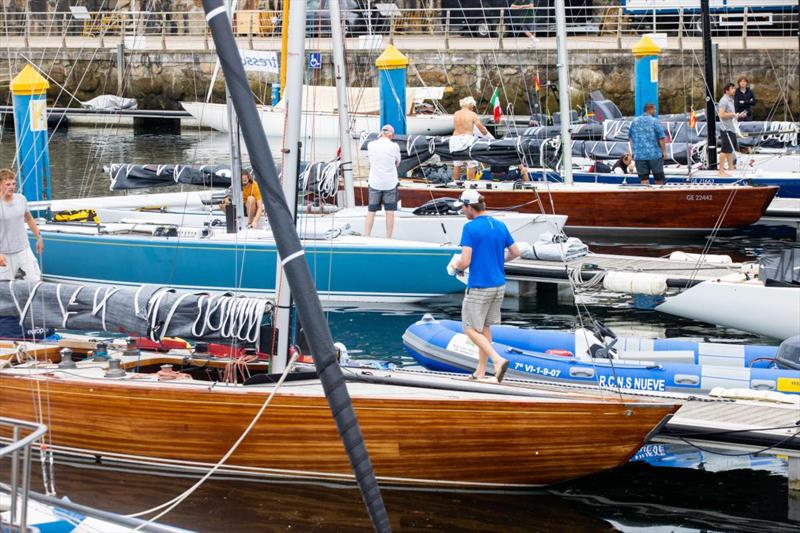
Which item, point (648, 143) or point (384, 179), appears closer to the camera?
point (384, 179)

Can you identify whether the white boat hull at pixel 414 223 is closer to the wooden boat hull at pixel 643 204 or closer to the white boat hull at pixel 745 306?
the wooden boat hull at pixel 643 204

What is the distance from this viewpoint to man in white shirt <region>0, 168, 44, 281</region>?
37.8ft

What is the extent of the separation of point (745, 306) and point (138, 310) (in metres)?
7.00

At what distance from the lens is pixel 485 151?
20.4m

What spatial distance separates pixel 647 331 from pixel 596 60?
2283 centimetres

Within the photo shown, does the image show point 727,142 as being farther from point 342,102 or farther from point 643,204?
point 342,102

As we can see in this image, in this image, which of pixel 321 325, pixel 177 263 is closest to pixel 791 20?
pixel 177 263

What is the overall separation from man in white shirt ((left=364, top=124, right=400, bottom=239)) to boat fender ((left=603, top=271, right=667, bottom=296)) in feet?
10.1

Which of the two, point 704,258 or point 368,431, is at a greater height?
→ point 704,258

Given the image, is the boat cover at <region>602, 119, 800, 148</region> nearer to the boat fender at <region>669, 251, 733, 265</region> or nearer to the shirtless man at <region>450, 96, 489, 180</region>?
the shirtless man at <region>450, 96, 489, 180</region>

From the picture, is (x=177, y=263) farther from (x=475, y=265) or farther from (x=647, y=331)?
(x=475, y=265)

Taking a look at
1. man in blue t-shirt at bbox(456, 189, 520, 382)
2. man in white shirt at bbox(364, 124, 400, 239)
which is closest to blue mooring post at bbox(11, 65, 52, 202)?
man in white shirt at bbox(364, 124, 400, 239)

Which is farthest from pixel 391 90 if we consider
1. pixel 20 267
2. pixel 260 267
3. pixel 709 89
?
pixel 20 267

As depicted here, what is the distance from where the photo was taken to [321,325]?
19.0 feet
